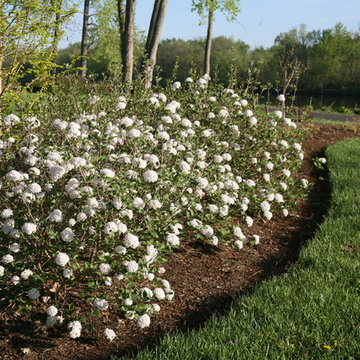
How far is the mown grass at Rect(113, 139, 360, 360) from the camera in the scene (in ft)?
8.75

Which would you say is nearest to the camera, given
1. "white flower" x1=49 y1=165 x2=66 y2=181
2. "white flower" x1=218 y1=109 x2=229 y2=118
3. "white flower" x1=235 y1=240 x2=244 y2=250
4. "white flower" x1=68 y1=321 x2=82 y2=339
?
"white flower" x1=68 y1=321 x2=82 y2=339

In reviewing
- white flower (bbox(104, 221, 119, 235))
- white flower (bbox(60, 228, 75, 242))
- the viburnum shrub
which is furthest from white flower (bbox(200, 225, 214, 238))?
white flower (bbox(60, 228, 75, 242))

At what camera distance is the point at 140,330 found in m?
3.20

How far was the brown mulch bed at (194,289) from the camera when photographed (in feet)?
9.64

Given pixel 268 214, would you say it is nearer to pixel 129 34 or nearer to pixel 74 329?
pixel 74 329

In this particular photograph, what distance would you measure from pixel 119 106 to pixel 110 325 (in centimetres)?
239

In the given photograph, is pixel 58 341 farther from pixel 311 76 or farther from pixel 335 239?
pixel 311 76

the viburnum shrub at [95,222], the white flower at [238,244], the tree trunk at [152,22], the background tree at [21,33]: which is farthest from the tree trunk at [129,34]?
the white flower at [238,244]

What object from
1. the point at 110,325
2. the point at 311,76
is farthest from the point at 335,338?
the point at 311,76

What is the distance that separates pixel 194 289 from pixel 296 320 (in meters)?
1.04

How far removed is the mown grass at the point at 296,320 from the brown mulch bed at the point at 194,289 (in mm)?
250

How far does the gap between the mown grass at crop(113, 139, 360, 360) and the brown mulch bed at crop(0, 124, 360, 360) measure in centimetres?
25

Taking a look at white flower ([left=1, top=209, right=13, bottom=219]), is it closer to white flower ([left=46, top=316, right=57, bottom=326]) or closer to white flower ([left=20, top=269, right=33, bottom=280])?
white flower ([left=20, top=269, right=33, bottom=280])

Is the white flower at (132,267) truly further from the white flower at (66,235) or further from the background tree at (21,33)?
the background tree at (21,33)
